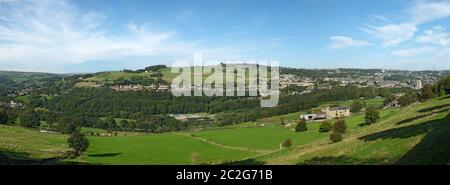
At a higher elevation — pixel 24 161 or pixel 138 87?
pixel 138 87

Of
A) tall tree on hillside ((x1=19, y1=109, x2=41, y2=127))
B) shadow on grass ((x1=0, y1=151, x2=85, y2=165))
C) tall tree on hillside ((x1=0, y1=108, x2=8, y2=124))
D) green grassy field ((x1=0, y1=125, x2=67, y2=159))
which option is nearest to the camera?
shadow on grass ((x1=0, y1=151, x2=85, y2=165))

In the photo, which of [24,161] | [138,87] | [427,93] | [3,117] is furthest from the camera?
[138,87]

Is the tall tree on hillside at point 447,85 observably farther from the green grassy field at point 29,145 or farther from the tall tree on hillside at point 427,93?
the green grassy field at point 29,145

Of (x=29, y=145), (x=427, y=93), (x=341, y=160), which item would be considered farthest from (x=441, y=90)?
(x=29, y=145)

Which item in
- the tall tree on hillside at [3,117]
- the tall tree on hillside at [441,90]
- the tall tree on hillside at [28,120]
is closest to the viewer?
the tall tree on hillside at [441,90]

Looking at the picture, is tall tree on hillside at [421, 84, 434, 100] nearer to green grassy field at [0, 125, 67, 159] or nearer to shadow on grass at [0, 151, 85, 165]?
shadow on grass at [0, 151, 85, 165]

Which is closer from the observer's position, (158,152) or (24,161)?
(24,161)

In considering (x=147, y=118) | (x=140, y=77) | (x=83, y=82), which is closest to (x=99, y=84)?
(x=83, y=82)

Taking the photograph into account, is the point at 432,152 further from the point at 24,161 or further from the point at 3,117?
the point at 3,117

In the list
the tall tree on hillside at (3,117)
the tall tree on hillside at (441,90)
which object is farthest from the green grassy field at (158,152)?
the tall tree on hillside at (441,90)

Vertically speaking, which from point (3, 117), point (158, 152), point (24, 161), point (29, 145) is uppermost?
Answer: point (24, 161)

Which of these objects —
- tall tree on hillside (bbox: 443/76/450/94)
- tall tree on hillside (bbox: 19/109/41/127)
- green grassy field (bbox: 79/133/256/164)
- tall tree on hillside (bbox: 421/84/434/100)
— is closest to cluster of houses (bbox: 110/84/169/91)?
tall tree on hillside (bbox: 19/109/41/127)
